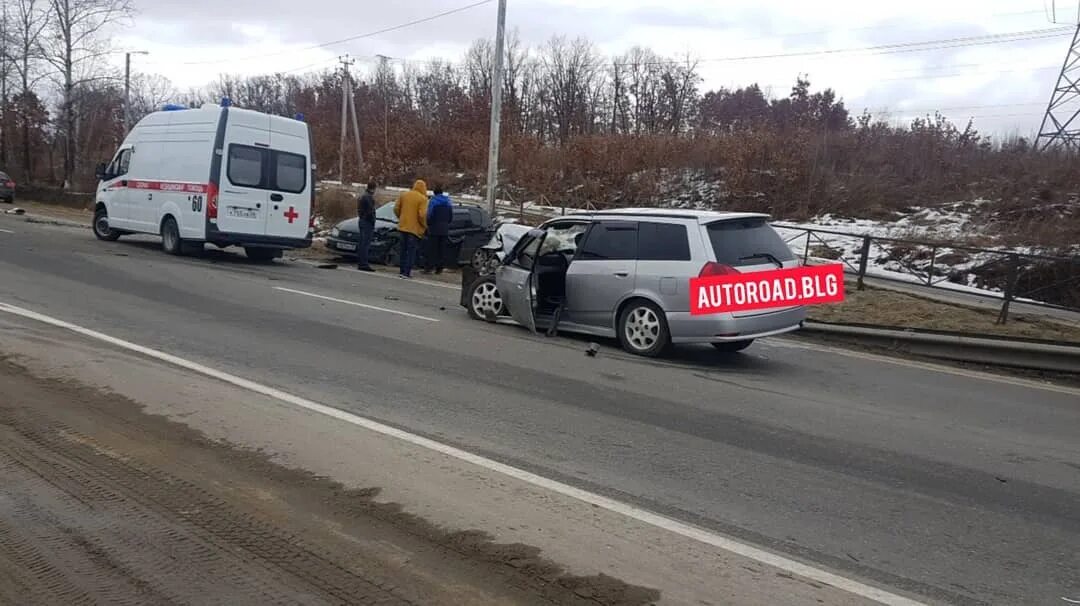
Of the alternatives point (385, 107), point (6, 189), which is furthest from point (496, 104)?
point (385, 107)

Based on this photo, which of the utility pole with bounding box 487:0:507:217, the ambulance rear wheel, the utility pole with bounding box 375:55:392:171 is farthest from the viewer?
the utility pole with bounding box 375:55:392:171

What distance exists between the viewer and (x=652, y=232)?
9859 mm

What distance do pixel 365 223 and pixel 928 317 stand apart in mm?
10783

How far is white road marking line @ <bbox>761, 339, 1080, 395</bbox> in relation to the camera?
9977mm

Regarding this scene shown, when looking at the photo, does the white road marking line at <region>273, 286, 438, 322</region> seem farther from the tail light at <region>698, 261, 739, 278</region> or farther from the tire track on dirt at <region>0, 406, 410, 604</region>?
the tire track on dirt at <region>0, 406, 410, 604</region>

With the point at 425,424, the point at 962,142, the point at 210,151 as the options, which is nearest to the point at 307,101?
the point at 962,142

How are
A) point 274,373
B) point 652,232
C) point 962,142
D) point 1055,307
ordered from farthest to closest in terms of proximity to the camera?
1. point 962,142
2. point 1055,307
3. point 652,232
4. point 274,373

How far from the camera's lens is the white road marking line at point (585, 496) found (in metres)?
4.06

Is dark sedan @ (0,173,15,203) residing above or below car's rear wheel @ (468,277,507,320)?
above

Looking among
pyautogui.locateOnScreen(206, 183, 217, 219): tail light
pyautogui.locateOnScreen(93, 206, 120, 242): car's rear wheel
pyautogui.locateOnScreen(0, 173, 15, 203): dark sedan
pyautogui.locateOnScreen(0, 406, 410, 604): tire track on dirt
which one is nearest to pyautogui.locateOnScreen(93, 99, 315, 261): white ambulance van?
pyautogui.locateOnScreen(206, 183, 217, 219): tail light

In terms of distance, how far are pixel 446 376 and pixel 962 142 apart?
2869cm

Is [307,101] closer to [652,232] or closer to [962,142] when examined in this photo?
[962,142]

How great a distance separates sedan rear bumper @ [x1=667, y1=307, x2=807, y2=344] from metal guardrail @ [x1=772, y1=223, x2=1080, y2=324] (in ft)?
17.8

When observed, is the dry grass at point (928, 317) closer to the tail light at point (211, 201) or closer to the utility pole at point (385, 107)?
the tail light at point (211, 201)
